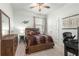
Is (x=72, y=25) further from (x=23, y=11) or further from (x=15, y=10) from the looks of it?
(x=15, y=10)

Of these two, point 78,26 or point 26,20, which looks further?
point 26,20

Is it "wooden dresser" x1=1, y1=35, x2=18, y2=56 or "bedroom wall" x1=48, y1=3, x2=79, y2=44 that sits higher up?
"bedroom wall" x1=48, y1=3, x2=79, y2=44

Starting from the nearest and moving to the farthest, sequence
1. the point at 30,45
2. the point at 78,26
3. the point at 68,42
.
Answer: the point at 78,26 < the point at 68,42 < the point at 30,45

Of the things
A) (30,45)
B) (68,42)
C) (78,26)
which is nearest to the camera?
(78,26)

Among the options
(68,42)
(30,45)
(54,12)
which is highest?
(54,12)

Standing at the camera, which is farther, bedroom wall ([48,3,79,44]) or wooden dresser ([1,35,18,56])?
bedroom wall ([48,3,79,44])

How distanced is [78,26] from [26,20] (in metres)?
1.32

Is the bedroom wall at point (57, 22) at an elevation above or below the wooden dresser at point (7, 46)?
above

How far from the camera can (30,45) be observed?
350 centimetres

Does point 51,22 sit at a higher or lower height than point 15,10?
lower

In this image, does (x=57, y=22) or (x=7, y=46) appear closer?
(x=7, y=46)

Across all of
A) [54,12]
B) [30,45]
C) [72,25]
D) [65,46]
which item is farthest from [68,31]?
[30,45]

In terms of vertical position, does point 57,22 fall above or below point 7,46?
above

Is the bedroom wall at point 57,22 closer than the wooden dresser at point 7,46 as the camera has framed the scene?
No
